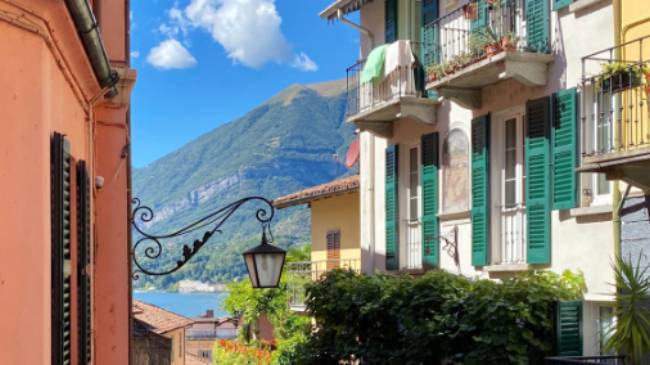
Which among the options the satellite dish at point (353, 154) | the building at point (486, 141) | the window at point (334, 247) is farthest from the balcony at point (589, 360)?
the window at point (334, 247)

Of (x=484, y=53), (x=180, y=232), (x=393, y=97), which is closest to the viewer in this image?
(x=180, y=232)

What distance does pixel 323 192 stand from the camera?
23.6 metres

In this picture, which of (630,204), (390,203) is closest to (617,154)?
(630,204)

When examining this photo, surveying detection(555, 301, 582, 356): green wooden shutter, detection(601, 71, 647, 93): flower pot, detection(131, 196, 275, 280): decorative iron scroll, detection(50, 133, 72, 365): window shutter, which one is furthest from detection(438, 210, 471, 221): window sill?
detection(50, 133, 72, 365): window shutter

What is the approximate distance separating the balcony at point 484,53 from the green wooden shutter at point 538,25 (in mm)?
19

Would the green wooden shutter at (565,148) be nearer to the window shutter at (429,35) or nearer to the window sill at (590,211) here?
the window sill at (590,211)

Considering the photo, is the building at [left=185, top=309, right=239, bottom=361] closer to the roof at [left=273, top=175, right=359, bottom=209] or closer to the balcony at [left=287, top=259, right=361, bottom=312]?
the balcony at [left=287, top=259, right=361, bottom=312]

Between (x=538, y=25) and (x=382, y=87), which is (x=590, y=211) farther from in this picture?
(x=382, y=87)

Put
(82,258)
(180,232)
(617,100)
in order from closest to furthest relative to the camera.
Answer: (82,258) < (180,232) < (617,100)

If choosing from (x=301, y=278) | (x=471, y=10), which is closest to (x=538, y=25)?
(x=471, y=10)

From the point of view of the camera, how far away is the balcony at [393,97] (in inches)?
643

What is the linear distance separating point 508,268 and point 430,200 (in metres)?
2.95

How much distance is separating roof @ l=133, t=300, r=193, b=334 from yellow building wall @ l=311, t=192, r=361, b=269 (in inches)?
248

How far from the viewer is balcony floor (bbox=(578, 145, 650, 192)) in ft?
30.6
